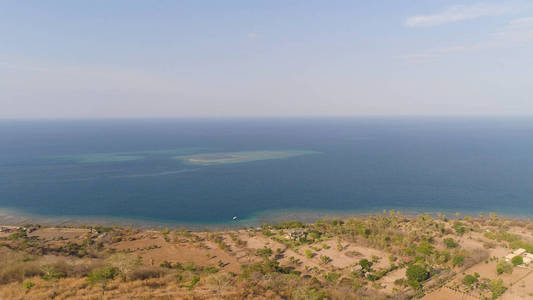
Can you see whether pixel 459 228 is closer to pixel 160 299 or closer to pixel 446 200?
pixel 446 200

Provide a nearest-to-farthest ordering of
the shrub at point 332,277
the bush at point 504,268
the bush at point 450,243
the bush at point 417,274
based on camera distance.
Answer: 1. the bush at point 417,274
2. the shrub at point 332,277
3. the bush at point 504,268
4. the bush at point 450,243

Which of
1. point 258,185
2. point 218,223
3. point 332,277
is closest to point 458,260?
point 332,277

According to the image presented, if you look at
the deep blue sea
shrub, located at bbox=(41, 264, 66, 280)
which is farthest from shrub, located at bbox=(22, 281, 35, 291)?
the deep blue sea

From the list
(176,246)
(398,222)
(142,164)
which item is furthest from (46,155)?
(398,222)

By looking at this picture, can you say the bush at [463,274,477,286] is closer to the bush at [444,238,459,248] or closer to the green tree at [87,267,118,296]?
the bush at [444,238,459,248]

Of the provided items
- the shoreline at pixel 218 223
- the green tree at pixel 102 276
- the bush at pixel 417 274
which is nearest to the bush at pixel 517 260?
the bush at pixel 417 274

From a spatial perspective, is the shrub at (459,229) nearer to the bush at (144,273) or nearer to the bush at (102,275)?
the bush at (144,273)

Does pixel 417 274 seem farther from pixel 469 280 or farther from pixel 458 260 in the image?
pixel 458 260

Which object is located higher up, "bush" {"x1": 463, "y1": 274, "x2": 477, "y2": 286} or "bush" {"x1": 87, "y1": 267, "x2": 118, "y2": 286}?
"bush" {"x1": 87, "y1": 267, "x2": 118, "y2": 286}
